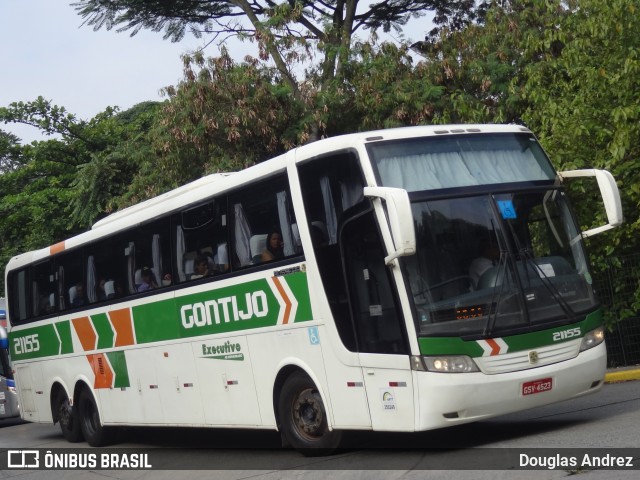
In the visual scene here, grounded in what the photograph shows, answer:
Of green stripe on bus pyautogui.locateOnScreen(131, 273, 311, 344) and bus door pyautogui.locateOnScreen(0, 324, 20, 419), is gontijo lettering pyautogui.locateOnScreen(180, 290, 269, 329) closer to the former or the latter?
green stripe on bus pyautogui.locateOnScreen(131, 273, 311, 344)

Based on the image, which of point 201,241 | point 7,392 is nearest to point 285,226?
point 201,241

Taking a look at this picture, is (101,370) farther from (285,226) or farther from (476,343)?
(476,343)

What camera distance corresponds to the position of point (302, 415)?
11.3m

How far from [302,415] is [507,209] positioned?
3.20 meters

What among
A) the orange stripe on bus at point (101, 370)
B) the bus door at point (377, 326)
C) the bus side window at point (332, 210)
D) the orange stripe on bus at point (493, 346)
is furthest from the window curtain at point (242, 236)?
the orange stripe on bus at point (101, 370)

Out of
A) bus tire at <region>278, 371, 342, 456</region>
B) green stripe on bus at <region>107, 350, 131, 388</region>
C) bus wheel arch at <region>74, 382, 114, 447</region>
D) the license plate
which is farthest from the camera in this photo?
bus wheel arch at <region>74, 382, 114, 447</region>

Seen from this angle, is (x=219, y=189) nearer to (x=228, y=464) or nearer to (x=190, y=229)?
(x=190, y=229)

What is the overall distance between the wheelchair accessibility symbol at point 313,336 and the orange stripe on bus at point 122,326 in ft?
15.0

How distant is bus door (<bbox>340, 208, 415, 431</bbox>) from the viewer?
973 centimetres

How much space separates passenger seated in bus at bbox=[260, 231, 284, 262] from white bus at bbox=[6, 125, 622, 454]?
0.09 feet

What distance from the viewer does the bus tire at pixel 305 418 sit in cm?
1094

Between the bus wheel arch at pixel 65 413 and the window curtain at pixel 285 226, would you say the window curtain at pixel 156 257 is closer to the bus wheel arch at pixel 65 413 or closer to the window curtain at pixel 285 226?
the window curtain at pixel 285 226

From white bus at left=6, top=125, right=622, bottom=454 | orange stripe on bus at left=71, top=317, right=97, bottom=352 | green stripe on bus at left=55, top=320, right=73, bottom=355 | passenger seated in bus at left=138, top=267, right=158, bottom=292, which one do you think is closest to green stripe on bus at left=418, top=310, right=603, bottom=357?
white bus at left=6, top=125, right=622, bottom=454

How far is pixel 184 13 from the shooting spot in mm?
26656
